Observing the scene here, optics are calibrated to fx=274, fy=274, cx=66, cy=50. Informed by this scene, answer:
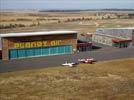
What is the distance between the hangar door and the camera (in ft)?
173

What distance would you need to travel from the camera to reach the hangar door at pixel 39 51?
5285 centimetres

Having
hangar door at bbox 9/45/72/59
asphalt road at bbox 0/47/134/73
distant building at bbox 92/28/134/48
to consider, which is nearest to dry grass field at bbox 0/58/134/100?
asphalt road at bbox 0/47/134/73

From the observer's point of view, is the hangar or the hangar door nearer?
the hangar

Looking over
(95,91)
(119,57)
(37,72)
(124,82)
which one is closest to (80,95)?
(95,91)

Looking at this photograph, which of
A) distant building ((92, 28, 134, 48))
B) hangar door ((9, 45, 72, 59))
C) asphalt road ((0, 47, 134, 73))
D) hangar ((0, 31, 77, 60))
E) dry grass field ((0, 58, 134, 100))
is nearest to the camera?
dry grass field ((0, 58, 134, 100))

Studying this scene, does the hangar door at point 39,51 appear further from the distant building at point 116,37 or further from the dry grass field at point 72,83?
the distant building at point 116,37

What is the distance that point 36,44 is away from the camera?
54562 mm

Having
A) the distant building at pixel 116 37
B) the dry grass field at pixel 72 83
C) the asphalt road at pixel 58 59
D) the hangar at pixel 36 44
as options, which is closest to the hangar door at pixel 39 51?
the hangar at pixel 36 44

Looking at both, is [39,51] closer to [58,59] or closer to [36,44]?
[36,44]

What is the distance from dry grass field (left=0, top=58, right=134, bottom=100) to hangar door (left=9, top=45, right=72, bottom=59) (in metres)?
11.1

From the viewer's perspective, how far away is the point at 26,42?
53594mm

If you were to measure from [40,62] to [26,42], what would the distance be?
667 cm

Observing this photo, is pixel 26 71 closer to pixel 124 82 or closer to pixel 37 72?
pixel 37 72

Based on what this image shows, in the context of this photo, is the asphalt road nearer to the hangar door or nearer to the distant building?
the hangar door
